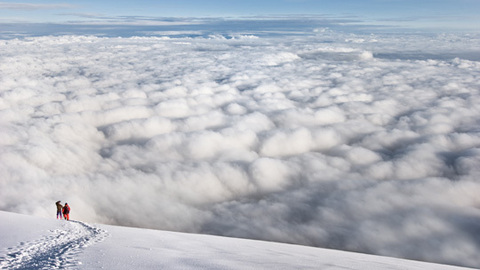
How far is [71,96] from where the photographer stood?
4702 inches

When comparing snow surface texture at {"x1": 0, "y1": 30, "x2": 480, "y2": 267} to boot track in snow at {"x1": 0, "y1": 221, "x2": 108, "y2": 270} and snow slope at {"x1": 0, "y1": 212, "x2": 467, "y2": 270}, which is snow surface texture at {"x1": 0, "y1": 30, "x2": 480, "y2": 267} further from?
boot track in snow at {"x1": 0, "y1": 221, "x2": 108, "y2": 270}

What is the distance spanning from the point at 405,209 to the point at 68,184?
75.3 m

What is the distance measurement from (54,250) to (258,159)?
78131 mm

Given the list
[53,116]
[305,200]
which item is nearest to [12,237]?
[305,200]

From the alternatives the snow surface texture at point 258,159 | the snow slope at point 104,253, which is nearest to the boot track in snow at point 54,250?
the snow slope at point 104,253

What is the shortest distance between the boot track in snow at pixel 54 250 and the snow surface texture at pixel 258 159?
4932 centimetres

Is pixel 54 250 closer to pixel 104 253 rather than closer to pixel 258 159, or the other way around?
pixel 104 253

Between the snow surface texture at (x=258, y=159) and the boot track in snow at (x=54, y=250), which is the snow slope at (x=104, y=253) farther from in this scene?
the snow surface texture at (x=258, y=159)

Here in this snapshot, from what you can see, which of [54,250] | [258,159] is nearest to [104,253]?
[54,250]

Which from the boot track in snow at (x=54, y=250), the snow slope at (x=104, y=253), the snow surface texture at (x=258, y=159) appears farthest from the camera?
the snow surface texture at (x=258, y=159)

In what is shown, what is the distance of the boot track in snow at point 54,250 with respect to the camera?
7949 mm

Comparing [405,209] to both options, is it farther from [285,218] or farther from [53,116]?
[53,116]

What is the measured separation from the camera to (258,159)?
3413 inches

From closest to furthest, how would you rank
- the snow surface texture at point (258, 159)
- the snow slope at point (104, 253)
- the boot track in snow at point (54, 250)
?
the boot track in snow at point (54, 250) → the snow slope at point (104, 253) → the snow surface texture at point (258, 159)
